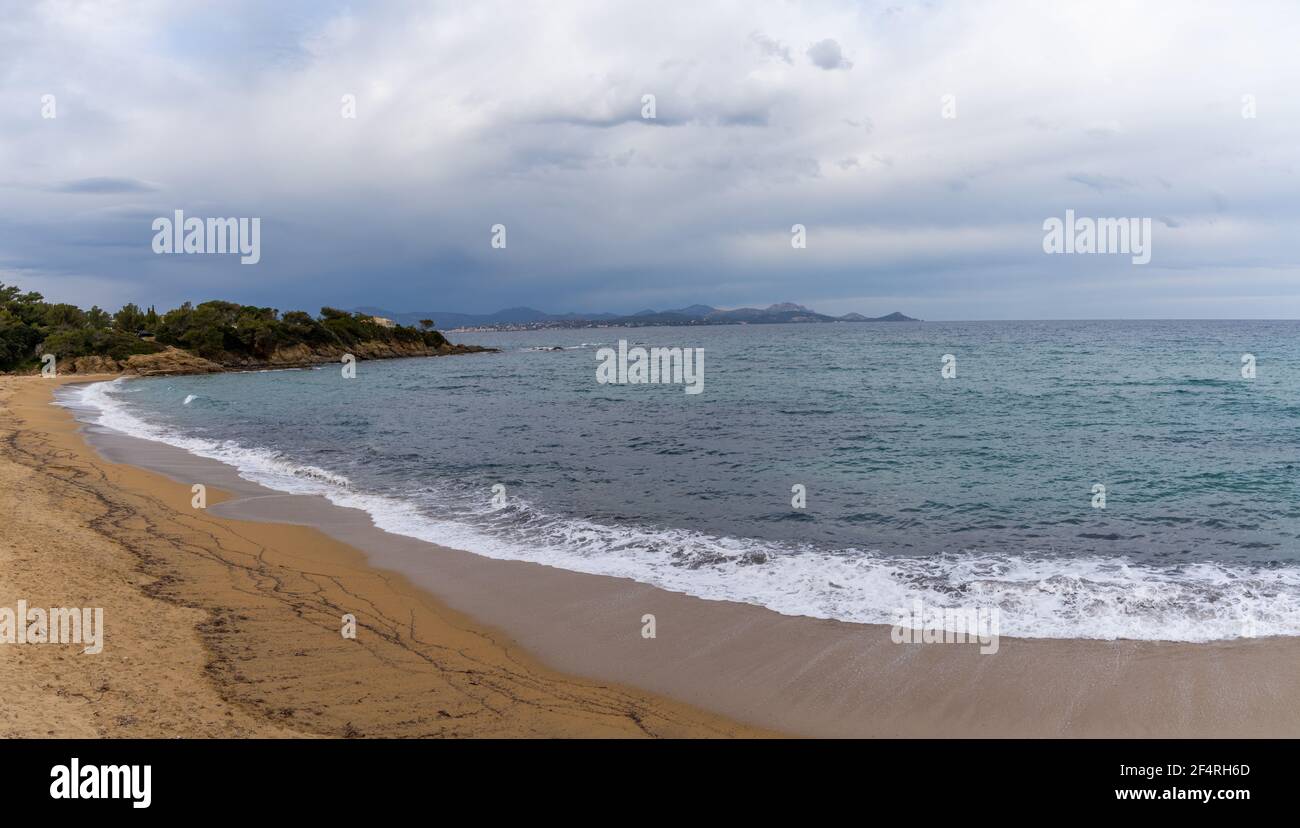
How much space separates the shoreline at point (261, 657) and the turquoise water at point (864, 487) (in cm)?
Result: 313

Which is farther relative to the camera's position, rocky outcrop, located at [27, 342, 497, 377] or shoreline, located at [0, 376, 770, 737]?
rocky outcrop, located at [27, 342, 497, 377]

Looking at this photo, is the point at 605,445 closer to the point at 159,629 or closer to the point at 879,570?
the point at 879,570

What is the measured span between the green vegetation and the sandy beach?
226 ft

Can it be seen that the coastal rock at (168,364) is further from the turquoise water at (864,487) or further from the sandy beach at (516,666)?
the sandy beach at (516,666)

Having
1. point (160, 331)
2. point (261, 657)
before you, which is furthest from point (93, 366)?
point (261, 657)

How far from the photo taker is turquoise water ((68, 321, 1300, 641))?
34.3ft

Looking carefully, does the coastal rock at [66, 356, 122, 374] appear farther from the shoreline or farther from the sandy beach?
the sandy beach

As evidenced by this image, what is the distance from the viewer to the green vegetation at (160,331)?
211ft

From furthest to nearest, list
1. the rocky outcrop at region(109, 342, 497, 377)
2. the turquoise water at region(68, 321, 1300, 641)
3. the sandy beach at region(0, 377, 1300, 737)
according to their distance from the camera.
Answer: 1. the rocky outcrop at region(109, 342, 497, 377)
2. the turquoise water at region(68, 321, 1300, 641)
3. the sandy beach at region(0, 377, 1300, 737)

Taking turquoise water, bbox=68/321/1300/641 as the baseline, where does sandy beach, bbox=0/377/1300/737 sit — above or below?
below

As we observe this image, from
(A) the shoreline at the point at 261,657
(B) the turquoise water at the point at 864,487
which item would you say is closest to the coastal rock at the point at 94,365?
(B) the turquoise water at the point at 864,487

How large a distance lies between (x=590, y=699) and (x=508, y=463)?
14763mm

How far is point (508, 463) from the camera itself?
70.2ft

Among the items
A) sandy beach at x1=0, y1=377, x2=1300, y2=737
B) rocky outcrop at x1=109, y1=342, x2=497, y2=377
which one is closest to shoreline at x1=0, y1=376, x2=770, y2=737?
sandy beach at x1=0, y1=377, x2=1300, y2=737
